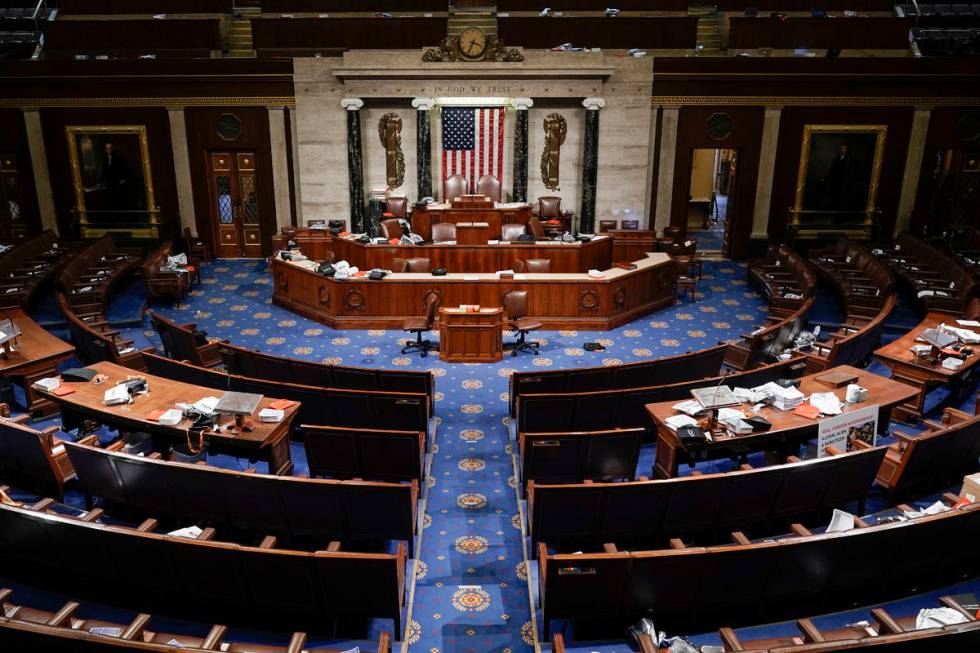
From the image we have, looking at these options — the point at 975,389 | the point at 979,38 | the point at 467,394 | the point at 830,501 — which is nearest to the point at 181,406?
the point at 467,394

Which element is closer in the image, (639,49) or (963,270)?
(963,270)

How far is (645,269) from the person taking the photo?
12.5 metres

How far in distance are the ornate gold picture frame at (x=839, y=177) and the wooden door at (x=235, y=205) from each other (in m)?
11.8

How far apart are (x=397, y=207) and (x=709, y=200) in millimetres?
9186

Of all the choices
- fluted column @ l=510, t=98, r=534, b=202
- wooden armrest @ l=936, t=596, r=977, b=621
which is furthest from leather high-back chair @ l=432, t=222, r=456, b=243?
wooden armrest @ l=936, t=596, r=977, b=621

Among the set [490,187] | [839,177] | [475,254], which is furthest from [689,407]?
[839,177]

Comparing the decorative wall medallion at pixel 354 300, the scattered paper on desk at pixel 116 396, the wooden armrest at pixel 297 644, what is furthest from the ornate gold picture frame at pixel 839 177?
the wooden armrest at pixel 297 644

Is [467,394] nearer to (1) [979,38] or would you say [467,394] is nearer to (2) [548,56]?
(2) [548,56]

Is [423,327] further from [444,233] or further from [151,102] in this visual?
[151,102]

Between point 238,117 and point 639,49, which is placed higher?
point 639,49

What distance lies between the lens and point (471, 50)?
1564 cm

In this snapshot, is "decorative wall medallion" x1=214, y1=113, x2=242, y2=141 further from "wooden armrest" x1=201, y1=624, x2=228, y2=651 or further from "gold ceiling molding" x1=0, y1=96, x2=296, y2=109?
"wooden armrest" x1=201, y1=624, x2=228, y2=651

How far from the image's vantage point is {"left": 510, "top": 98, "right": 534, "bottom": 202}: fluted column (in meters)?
16.0

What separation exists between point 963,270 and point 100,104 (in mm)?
16603
